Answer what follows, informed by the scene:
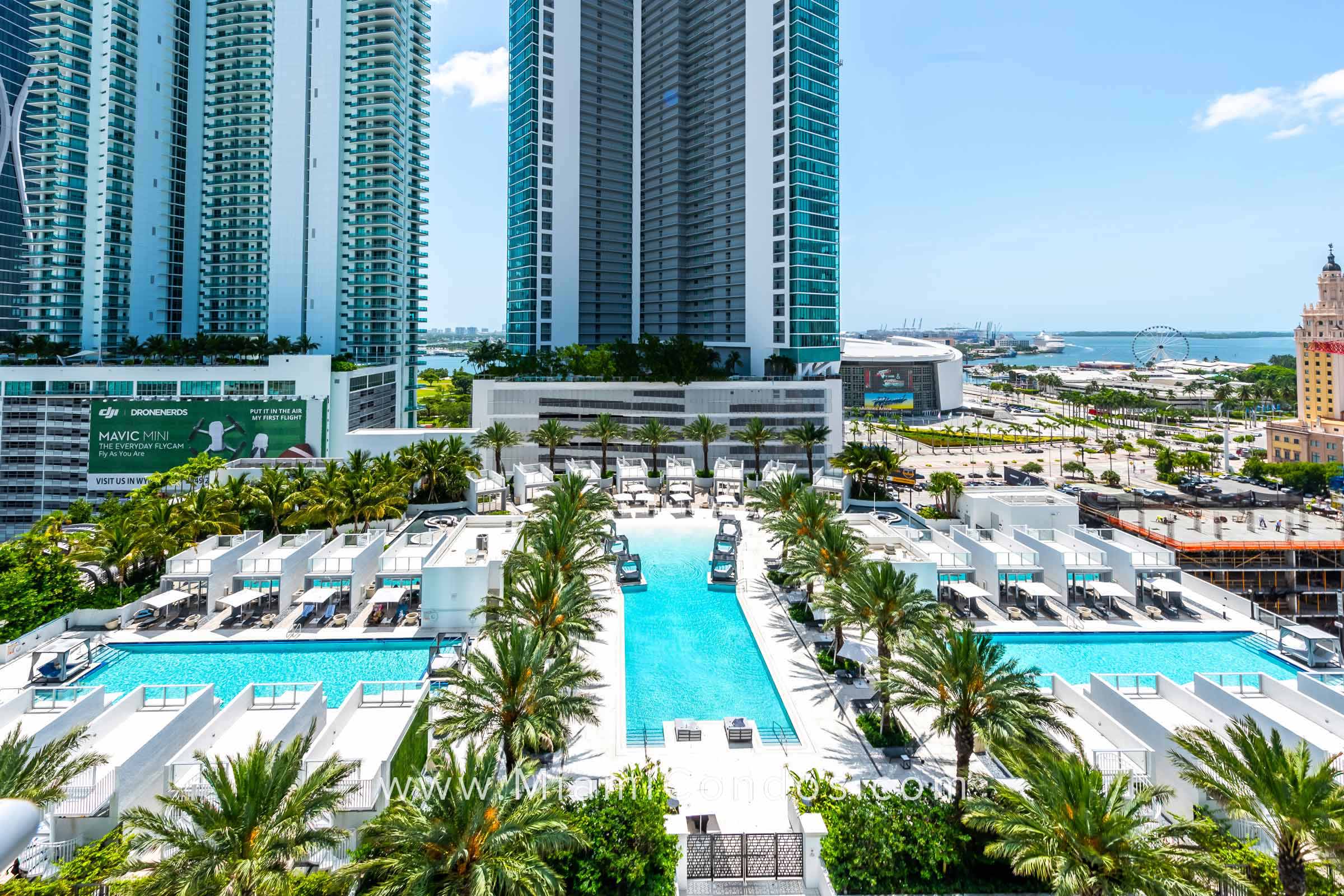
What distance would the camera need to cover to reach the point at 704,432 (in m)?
61.8

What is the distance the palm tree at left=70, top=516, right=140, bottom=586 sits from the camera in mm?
33375

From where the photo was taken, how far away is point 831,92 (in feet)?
256

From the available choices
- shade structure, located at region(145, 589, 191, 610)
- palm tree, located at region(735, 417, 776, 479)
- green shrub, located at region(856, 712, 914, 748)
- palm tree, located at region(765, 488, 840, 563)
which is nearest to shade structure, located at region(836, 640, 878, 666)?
green shrub, located at region(856, 712, 914, 748)

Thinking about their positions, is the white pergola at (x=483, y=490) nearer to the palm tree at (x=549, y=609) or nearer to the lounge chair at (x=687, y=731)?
the palm tree at (x=549, y=609)

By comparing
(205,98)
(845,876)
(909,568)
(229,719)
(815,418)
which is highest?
(205,98)

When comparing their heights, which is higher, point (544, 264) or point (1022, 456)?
point (544, 264)

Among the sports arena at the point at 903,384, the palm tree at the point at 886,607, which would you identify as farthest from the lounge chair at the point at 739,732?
the sports arena at the point at 903,384

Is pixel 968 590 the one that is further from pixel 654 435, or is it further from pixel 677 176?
pixel 677 176

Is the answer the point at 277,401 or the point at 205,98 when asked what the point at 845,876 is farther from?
the point at 205,98

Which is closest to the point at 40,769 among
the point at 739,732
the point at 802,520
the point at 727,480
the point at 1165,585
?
the point at 739,732

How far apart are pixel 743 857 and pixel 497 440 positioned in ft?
155

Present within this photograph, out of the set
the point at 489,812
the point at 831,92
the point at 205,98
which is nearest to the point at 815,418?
the point at 831,92

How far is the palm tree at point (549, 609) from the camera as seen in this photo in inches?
883

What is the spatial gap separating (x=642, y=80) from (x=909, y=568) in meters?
78.6
